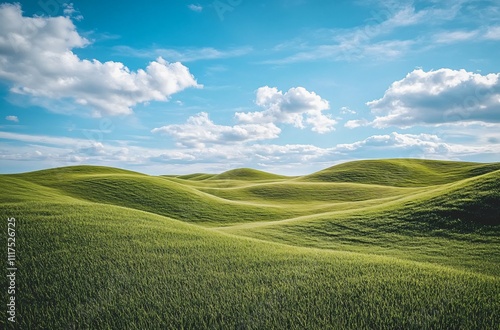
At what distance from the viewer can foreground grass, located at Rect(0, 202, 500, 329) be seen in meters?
6.87

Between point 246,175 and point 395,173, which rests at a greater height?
point 395,173

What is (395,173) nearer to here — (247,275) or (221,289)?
(247,275)

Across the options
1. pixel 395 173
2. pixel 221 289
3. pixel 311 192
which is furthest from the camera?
pixel 395 173

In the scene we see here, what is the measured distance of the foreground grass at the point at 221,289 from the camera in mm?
6867

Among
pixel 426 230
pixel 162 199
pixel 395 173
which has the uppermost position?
pixel 395 173

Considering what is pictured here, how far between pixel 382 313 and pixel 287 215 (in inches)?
1300

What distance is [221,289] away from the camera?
8312mm

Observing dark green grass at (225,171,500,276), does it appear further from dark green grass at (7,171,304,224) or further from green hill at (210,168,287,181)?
green hill at (210,168,287,181)

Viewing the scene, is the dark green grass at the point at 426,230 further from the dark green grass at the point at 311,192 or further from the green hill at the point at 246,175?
the green hill at the point at 246,175

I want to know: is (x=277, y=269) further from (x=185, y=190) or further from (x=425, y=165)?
(x=425, y=165)

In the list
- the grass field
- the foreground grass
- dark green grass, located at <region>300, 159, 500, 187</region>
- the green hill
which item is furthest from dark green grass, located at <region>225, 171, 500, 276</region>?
the green hill

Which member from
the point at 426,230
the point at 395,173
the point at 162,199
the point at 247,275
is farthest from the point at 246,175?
the point at 247,275

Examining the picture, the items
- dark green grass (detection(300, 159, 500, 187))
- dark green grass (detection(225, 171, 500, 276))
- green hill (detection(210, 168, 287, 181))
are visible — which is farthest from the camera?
green hill (detection(210, 168, 287, 181))

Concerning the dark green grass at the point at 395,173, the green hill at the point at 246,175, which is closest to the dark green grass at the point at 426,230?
the dark green grass at the point at 395,173
